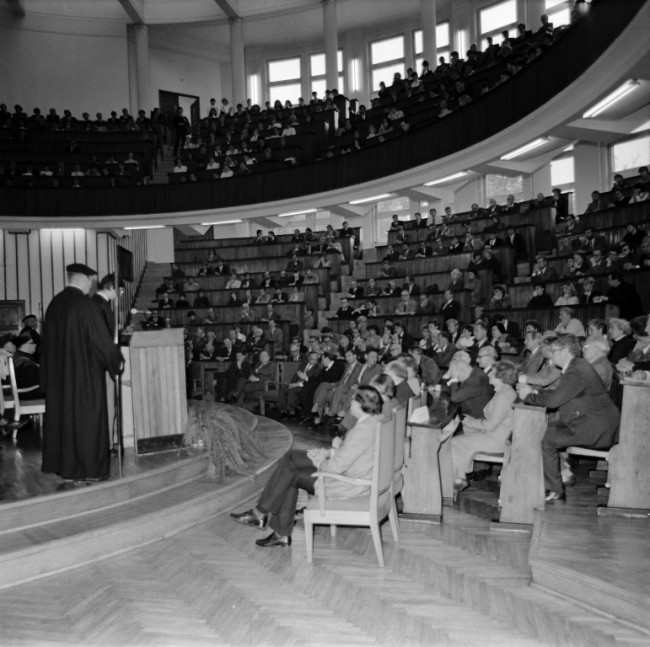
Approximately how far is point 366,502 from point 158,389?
2286mm

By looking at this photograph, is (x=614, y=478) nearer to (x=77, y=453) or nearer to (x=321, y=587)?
(x=321, y=587)

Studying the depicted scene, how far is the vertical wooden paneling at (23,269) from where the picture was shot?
1591 centimetres

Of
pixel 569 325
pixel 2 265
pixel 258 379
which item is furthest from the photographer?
pixel 2 265

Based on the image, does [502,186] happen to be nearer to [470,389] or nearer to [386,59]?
[386,59]

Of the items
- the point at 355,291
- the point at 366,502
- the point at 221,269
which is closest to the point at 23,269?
the point at 221,269

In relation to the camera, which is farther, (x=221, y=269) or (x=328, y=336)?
(x=221, y=269)

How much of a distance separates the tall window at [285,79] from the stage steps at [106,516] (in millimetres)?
19433

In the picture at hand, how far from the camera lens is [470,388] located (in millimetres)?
5570

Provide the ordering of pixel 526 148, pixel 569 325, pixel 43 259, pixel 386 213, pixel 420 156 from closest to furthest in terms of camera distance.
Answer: pixel 569 325
pixel 526 148
pixel 420 156
pixel 43 259
pixel 386 213

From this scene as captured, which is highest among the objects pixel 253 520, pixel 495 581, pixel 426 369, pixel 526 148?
pixel 526 148

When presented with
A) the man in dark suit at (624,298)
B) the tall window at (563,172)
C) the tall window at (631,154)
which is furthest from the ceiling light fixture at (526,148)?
the tall window at (563,172)

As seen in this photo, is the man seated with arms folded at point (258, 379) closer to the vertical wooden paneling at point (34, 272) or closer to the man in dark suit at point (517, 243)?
the man in dark suit at point (517, 243)

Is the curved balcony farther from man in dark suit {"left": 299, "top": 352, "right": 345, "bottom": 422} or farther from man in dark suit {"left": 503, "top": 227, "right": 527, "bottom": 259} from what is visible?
man in dark suit {"left": 299, "top": 352, "right": 345, "bottom": 422}

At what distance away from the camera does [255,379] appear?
9883 mm
